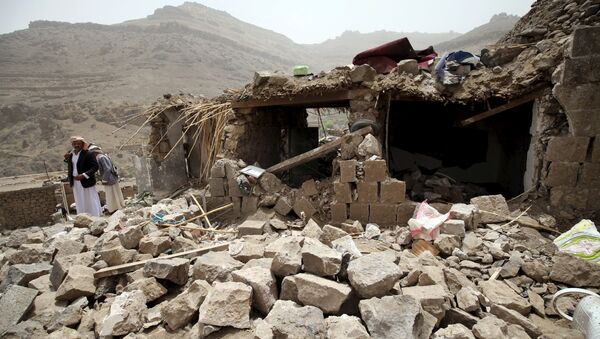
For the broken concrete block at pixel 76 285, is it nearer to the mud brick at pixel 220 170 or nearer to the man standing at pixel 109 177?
the mud brick at pixel 220 170

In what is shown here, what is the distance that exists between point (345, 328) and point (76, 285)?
273 cm

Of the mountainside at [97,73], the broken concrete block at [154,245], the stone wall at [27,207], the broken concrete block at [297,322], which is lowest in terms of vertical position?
the stone wall at [27,207]

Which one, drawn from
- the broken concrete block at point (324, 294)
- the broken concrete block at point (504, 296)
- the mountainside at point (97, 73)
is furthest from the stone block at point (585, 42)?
the mountainside at point (97, 73)

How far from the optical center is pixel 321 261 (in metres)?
2.66

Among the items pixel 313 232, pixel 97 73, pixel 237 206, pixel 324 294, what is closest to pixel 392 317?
pixel 324 294

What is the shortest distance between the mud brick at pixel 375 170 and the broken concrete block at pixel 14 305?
14.1ft

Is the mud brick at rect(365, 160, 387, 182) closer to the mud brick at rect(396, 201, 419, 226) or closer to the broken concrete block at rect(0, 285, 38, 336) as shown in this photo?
the mud brick at rect(396, 201, 419, 226)

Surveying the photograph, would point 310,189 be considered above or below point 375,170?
below

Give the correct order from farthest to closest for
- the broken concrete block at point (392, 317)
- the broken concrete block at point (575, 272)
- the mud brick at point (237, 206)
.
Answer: the mud brick at point (237, 206), the broken concrete block at point (575, 272), the broken concrete block at point (392, 317)

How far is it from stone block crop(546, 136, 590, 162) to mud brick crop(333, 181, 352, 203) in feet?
9.68

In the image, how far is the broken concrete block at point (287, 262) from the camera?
2.78 m

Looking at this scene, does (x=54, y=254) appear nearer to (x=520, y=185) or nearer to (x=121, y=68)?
(x=520, y=185)

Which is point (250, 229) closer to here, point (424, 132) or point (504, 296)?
point (504, 296)

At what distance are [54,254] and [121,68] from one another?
42524 mm
